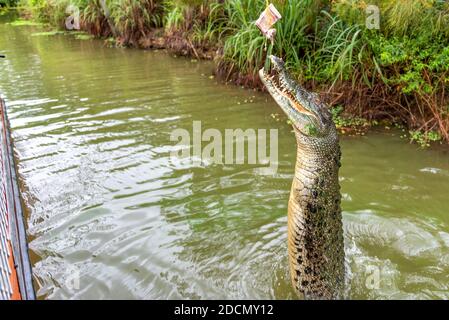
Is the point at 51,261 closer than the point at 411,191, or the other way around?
the point at 51,261

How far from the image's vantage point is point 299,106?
2.88m

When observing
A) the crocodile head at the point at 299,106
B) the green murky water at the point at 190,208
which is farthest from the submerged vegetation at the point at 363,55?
the crocodile head at the point at 299,106

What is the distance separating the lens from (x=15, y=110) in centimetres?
721

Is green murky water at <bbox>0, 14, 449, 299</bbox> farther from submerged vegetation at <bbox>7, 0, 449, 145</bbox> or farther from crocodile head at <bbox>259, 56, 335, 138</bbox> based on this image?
crocodile head at <bbox>259, 56, 335, 138</bbox>

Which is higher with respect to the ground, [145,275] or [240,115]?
[240,115]

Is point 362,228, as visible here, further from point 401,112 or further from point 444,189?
point 401,112

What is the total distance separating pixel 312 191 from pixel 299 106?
1.83ft

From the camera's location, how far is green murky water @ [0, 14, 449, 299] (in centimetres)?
334

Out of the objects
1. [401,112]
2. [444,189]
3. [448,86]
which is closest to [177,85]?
[401,112]

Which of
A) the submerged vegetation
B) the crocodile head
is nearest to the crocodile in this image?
the crocodile head

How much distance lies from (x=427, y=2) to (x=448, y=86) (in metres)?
1.05
